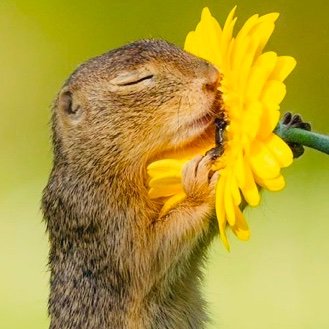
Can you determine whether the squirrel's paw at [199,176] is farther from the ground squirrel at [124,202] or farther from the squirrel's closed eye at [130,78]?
the squirrel's closed eye at [130,78]


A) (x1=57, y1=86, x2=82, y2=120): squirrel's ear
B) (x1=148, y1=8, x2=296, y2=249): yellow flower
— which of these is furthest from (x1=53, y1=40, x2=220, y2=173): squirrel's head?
(x1=148, y1=8, x2=296, y2=249): yellow flower

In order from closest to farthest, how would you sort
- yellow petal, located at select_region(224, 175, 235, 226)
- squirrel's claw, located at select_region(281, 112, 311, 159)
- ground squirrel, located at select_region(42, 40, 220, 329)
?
yellow petal, located at select_region(224, 175, 235, 226) < squirrel's claw, located at select_region(281, 112, 311, 159) < ground squirrel, located at select_region(42, 40, 220, 329)

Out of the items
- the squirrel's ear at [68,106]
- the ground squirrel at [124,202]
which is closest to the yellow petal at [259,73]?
the ground squirrel at [124,202]

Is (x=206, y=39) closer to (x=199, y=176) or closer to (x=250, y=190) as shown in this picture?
(x=199, y=176)

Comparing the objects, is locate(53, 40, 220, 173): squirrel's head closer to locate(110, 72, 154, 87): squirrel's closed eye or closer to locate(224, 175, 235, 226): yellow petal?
locate(110, 72, 154, 87): squirrel's closed eye

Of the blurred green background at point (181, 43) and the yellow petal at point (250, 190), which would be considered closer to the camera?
the yellow petal at point (250, 190)
